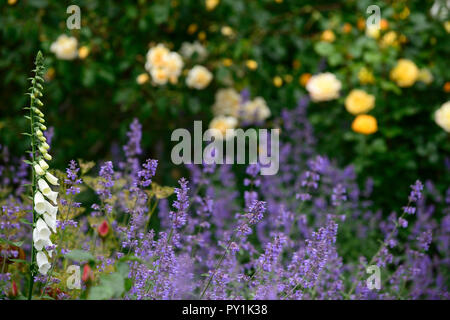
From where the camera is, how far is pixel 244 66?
152 inches

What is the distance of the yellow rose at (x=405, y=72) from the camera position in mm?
3592

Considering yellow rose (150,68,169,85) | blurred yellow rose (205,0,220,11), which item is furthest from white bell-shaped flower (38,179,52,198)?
blurred yellow rose (205,0,220,11)

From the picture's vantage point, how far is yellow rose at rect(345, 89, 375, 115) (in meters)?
3.62

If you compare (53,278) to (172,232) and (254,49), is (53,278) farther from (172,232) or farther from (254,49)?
(254,49)

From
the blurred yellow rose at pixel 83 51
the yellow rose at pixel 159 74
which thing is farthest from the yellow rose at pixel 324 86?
the blurred yellow rose at pixel 83 51

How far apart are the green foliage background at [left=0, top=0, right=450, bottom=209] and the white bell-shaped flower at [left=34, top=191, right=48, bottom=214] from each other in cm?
216

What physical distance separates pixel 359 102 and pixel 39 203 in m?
2.60

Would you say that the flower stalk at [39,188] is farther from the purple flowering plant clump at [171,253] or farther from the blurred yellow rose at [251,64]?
the blurred yellow rose at [251,64]

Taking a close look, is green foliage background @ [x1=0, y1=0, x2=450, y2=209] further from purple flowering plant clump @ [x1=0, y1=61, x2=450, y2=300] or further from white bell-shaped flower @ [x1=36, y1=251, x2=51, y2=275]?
white bell-shaped flower @ [x1=36, y1=251, x2=51, y2=275]

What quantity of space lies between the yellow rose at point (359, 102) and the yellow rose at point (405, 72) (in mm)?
210
